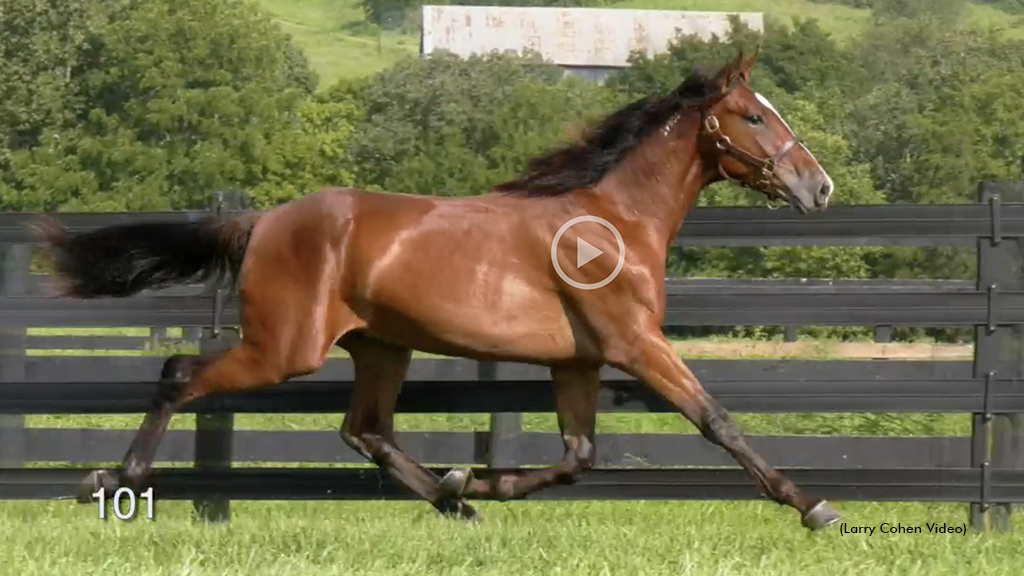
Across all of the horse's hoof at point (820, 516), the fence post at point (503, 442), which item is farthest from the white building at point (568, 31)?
the horse's hoof at point (820, 516)

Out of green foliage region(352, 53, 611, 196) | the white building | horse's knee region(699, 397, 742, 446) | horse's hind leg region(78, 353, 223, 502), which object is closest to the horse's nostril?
horse's knee region(699, 397, 742, 446)

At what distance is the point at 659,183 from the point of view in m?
6.10

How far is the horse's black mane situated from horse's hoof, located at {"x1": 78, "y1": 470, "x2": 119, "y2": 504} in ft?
6.39

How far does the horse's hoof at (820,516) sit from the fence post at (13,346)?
342 cm

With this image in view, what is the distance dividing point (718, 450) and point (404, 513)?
1546 millimetres

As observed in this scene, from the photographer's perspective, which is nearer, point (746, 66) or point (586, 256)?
point (586, 256)

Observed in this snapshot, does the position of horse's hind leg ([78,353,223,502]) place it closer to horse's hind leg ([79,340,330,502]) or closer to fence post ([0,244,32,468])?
horse's hind leg ([79,340,330,502])

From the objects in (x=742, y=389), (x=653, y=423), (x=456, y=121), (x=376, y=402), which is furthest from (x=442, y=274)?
(x=456, y=121)

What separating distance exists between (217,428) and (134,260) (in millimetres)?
839

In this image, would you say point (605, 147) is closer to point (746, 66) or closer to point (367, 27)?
point (746, 66)

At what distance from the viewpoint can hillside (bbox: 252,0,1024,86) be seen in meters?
100

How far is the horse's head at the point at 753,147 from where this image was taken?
5.99 m

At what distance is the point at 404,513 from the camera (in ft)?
24.7

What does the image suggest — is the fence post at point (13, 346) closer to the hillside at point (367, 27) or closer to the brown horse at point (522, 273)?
the brown horse at point (522, 273)
